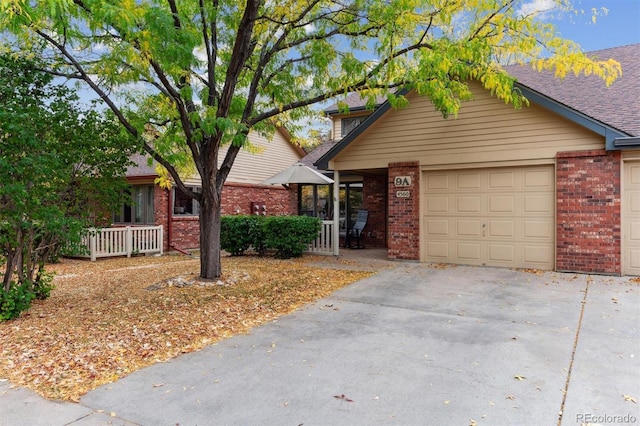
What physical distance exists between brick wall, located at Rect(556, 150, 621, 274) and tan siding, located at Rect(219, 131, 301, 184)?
1037 centimetres

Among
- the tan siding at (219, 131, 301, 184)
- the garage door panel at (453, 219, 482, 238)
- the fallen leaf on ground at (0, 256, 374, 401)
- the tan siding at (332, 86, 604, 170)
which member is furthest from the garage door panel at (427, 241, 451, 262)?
the tan siding at (219, 131, 301, 184)

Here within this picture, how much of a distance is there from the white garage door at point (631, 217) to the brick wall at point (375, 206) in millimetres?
6771

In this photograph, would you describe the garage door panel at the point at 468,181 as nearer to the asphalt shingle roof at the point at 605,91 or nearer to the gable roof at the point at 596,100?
the gable roof at the point at 596,100

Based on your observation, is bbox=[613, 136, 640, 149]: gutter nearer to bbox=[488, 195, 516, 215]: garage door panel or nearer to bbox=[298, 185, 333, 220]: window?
bbox=[488, 195, 516, 215]: garage door panel

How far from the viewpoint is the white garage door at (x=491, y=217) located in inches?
342

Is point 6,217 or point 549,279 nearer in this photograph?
point 6,217

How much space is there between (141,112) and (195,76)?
1309 millimetres

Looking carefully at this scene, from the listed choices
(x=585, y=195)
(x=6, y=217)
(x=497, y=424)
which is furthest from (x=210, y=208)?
(x=585, y=195)

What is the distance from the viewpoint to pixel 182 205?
14.7m

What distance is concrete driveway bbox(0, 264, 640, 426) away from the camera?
296cm

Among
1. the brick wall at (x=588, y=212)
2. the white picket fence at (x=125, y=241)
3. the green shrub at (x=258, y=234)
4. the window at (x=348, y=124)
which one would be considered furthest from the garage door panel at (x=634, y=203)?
the white picket fence at (x=125, y=241)

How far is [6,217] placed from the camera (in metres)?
5.13

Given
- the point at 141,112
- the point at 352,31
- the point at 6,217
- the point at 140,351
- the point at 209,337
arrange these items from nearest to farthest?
the point at 140,351
the point at 209,337
the point at 6,217
the point at 352,31
the point at 141,112

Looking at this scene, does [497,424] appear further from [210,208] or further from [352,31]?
[352,31]
